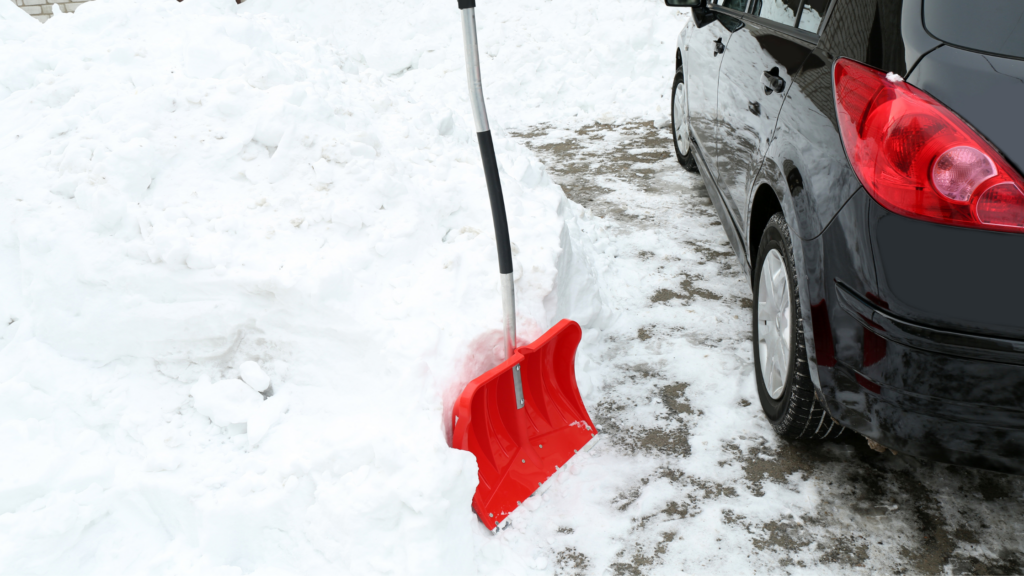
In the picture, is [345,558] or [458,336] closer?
[345,558]

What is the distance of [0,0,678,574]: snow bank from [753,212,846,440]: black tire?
0.90 m

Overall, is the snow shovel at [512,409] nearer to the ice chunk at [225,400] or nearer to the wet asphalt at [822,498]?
the wet asphalt at [822,498]

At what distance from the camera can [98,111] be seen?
2.63 meters

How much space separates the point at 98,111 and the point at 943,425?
309cm

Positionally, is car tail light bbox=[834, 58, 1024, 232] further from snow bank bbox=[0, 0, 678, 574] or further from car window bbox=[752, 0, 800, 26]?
snow bank bbox=[0, 0, 678, 574]

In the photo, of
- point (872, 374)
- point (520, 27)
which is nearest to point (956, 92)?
point (872, 374)

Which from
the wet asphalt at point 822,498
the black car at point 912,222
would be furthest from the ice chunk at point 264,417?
the black car at point 912,222

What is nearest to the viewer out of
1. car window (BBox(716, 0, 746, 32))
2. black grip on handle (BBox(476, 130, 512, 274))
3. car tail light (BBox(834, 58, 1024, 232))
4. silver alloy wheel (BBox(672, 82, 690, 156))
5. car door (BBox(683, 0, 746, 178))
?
car tail light (BBox(834, 58, 1024, 232))

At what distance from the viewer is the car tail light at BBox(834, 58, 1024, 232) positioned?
1361 mm

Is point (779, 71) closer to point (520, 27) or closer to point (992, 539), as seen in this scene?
point (992, 539)

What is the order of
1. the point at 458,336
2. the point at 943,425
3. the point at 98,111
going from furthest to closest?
the point at 98,111 < the point at 458,336 < the point at 943,425

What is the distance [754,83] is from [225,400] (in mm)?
2242

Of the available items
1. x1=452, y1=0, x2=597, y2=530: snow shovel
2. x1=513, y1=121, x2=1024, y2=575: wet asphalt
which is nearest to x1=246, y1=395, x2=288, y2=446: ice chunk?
x1=452, y1=0, x2=597, y2=530: snow shovel

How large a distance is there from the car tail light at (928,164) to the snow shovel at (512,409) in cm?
101
